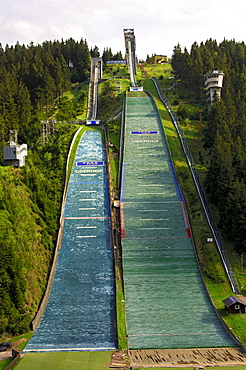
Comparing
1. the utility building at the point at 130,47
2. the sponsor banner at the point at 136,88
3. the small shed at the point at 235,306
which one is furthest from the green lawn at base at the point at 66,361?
the utility building at the point at 130,47

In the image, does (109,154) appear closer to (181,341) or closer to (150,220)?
(150,220)

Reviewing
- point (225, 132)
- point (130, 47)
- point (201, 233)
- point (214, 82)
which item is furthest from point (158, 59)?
point (201, 233)

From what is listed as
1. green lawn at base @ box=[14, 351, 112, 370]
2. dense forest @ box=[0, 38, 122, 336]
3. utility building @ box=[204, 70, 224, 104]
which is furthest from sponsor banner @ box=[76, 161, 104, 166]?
green lawn at base @ box=[14, 351, 112, 370]

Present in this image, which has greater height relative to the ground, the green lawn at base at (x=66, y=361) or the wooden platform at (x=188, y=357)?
the green lawn at base at (x=66, y=361)

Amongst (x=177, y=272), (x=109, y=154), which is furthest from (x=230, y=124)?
(x=177, y=272)

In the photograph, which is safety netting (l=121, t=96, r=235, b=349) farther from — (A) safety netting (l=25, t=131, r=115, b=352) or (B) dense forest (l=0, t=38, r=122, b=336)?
(B) dense forest (l=0, t=38, r=122, b=336)

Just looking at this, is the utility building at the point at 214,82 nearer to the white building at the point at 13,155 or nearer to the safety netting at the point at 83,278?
the safety netting at the point at 83,278
